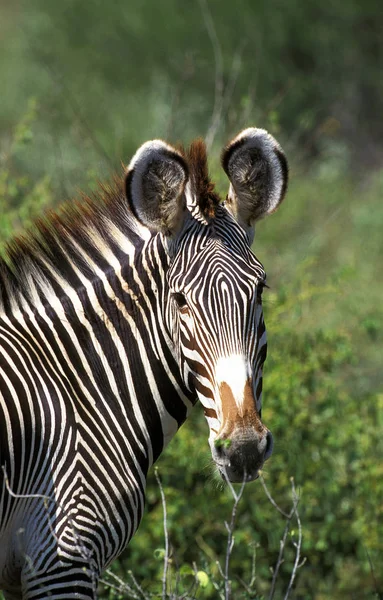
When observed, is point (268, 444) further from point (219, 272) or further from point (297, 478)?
point (297, 478)

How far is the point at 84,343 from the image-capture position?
4555mm

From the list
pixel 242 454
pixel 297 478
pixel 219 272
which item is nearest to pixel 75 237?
pixel 219 272

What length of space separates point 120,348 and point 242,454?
88 centimetres

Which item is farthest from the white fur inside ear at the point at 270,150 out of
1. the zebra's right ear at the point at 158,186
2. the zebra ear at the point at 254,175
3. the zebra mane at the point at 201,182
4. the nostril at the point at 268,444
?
the nostril at the point at 268,444

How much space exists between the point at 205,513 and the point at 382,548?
1.63 m

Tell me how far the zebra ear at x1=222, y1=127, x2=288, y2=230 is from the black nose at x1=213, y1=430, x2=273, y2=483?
1.16 metres

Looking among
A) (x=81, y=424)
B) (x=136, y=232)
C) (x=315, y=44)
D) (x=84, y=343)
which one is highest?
(x=315, y=44)

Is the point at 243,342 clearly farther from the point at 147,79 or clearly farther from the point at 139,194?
the point at 147,79

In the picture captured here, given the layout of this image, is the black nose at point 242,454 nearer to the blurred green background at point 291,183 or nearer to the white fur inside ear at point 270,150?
the blurred green background at point 291,183

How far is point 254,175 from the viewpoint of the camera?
4742 millimetres

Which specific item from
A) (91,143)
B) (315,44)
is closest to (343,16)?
(315,44)

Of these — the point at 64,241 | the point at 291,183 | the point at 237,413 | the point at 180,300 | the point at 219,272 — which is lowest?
the point at 237,413

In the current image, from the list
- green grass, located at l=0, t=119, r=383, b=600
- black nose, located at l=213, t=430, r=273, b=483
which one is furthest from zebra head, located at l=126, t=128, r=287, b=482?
green grass, located at l=0, t=119, r=383, b=600

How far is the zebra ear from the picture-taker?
4660 millimetres
